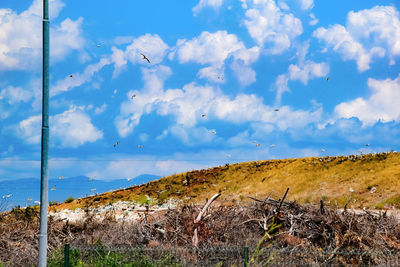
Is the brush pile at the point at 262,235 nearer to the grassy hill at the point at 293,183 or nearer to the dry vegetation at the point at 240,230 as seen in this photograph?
the dry vegetation at the point at 240,230

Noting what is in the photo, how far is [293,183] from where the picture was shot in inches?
1184

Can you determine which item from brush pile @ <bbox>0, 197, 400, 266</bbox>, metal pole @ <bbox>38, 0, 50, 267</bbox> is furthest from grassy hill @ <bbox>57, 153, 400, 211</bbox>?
metal pole @ <bbox>38, 0, 50, 267</bbox>

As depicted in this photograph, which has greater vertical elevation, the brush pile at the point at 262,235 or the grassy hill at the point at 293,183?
the grassy hill at the point at 293,183

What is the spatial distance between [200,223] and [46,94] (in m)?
4.72

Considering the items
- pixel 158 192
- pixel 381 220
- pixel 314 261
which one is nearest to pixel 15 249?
pixel 314 261

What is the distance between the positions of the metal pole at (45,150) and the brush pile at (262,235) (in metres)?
1.80

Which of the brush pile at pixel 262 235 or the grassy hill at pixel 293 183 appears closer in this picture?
the brush pile at pixel 262 235

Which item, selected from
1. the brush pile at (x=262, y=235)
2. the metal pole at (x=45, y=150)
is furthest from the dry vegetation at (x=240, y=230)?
the metal pole at (x=45, y=150)

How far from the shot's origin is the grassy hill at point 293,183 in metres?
26.3

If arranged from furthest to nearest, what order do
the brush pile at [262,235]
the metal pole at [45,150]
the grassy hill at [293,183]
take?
1. the grassy hill at [293,183]
2. the brush pile at [262,235]
3. the metal pole at [45,150]

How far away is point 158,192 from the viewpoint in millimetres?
34781

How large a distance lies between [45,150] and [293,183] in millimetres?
22081

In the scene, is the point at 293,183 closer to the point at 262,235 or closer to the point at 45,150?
the point at 262,235

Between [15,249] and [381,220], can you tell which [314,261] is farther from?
[15,249]
